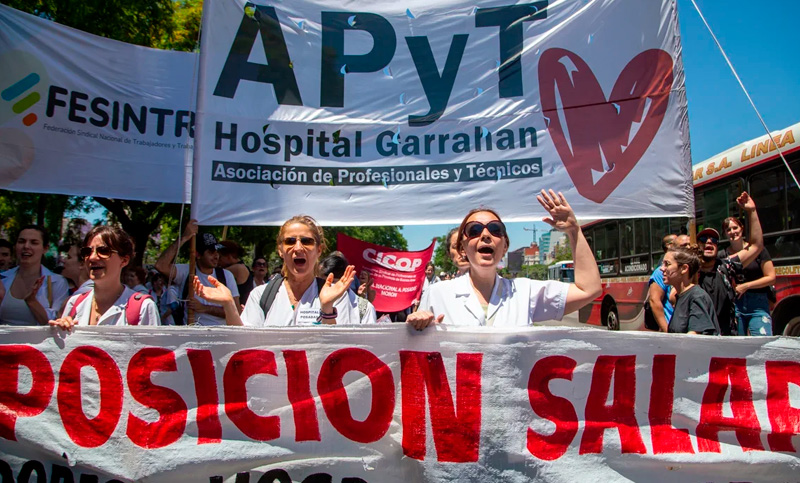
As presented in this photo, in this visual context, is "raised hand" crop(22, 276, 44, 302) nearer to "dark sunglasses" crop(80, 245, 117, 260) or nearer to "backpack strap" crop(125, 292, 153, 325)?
"dark sunglasses" crop(80, 245, 117, 260)

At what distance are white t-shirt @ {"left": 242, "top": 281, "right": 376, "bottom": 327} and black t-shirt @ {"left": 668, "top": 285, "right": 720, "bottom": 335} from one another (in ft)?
6.70

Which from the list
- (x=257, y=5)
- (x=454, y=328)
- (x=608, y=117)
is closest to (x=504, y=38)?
(x=608, y=117)

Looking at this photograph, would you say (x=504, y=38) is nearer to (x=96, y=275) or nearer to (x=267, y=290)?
(x=267, y=290)

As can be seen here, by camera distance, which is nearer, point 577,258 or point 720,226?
point 577,258

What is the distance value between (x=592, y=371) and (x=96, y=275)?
2.51 metres

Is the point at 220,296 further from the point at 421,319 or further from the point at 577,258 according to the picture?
the point at 577,258

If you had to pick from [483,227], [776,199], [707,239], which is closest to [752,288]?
[707,239]

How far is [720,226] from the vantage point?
8367mm

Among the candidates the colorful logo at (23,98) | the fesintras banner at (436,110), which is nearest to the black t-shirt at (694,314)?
the fesintras banner at (436,110)

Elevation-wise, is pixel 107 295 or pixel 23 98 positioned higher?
pixel 23 98

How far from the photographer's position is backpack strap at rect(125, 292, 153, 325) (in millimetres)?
2787

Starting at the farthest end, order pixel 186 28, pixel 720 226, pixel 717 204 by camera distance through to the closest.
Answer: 1. pixel 186 28
2. pixel 717 204
3. pixel 720 226

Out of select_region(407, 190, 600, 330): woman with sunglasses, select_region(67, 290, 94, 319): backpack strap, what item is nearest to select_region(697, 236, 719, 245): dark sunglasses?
select_region(407, 190, 600, 330): woman with sunglasses

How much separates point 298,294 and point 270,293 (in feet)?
0.49
